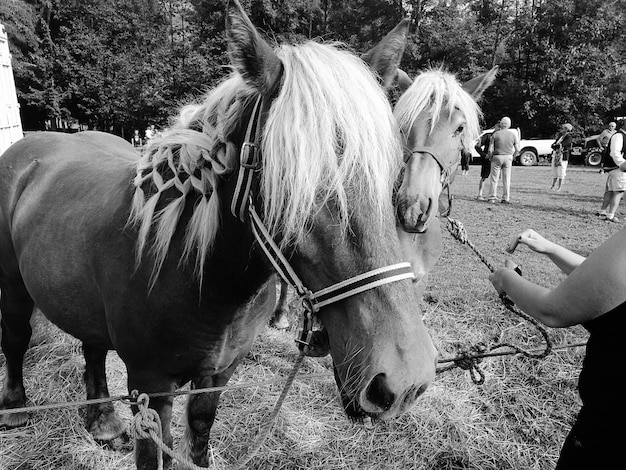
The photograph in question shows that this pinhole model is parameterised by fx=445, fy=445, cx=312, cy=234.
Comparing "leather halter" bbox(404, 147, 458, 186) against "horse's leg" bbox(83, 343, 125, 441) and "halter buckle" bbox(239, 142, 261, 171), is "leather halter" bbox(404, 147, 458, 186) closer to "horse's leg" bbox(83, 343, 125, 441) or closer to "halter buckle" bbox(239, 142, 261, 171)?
"halter buckle" bbox(239, 142, 261, 171)

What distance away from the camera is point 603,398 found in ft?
5.00

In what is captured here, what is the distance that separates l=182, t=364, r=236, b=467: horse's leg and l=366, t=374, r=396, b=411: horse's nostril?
1.20 metres

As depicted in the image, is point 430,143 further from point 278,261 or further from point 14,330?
point 14,330

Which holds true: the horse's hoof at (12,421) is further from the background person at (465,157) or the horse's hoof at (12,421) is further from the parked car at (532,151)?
the parked car at (532,151)

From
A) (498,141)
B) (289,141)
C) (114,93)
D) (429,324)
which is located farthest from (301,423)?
(114,93)

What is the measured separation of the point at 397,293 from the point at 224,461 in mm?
2135

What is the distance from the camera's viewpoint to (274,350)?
157 inches

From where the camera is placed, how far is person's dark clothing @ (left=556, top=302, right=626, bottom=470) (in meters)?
1.46

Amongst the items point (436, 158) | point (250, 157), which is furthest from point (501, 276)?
point (436, 158)

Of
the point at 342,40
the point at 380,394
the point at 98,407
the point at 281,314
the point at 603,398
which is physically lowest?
the point at 281,314

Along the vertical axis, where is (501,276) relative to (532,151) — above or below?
above

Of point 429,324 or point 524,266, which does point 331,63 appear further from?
point 524,266

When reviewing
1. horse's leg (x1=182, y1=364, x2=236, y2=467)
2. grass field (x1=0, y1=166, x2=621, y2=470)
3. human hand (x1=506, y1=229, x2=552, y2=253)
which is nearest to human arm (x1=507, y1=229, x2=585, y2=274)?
human hand (x1=506, y1=229, x2=552, y2=253)

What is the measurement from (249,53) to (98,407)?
2.64 metres
